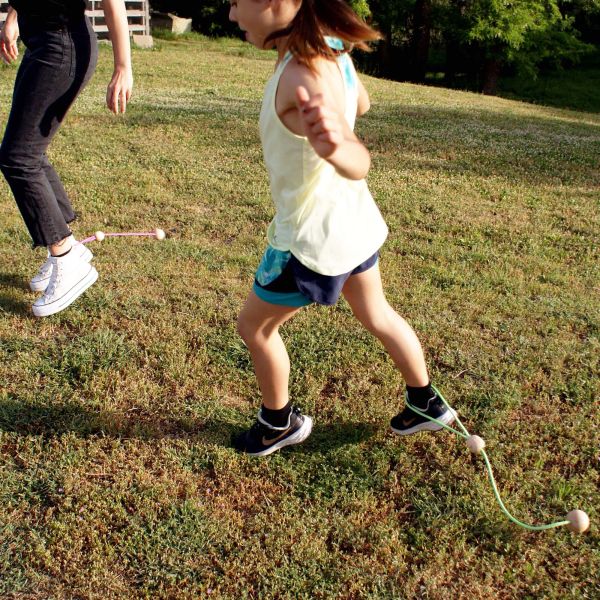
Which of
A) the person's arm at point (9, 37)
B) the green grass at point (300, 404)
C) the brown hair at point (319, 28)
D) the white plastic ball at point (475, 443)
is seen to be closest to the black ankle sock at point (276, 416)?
the green grass at point (300, 404)

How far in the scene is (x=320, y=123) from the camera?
1.61 metres

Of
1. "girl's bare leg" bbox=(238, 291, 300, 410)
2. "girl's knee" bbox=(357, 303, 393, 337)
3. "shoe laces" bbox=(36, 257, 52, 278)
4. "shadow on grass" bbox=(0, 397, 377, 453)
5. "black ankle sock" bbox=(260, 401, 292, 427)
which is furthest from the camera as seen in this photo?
"shoe laces" bbox=(36, 257, 52, 278)

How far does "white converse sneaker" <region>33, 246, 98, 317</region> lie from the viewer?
11.4 feet

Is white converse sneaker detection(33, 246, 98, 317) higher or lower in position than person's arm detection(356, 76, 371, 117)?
lower

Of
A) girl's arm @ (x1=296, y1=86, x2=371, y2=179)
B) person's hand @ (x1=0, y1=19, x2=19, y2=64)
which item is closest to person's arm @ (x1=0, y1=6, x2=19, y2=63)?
person's hand @ (x1=0, y1=19, x2=19, y2=64)

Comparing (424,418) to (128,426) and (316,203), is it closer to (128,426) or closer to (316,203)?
(316,203)

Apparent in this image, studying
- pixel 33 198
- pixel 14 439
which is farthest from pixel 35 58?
pixel 14 439

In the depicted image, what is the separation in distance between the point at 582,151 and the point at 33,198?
23.7 ft

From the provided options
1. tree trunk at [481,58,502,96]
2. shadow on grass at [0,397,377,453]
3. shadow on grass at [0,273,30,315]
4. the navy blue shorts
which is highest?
the navy blue shorts

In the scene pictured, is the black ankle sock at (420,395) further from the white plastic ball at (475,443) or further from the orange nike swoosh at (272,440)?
the orange nike swoosh at (272,440)

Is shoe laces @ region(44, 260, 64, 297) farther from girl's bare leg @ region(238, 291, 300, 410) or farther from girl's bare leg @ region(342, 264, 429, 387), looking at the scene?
girl's bare leg @ region(342, 264, 429, 387)

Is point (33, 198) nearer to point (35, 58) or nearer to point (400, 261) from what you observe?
point (35, 58)

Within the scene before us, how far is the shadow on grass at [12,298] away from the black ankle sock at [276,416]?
5.49 ft

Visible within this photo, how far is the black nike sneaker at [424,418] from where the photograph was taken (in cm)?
265
